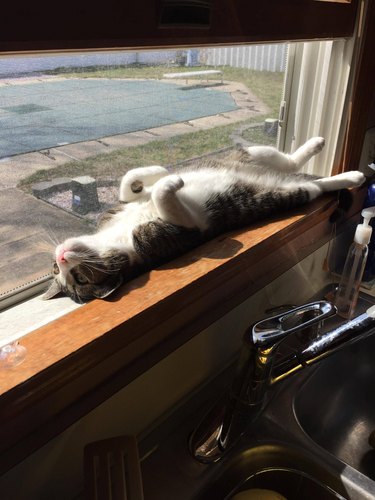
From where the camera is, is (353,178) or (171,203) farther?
(353,178)

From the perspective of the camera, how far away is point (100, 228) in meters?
0.98

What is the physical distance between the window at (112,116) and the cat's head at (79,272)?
0.06 m

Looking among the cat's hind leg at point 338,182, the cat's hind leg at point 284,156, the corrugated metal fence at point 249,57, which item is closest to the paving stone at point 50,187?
the corrugated metal fence at point 249,57

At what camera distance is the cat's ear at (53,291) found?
0.83 meters

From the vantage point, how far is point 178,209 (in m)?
0.96

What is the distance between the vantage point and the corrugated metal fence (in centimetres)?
98

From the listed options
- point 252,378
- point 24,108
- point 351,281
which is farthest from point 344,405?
point 24,108

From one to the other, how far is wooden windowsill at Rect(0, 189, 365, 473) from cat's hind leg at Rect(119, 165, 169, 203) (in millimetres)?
215

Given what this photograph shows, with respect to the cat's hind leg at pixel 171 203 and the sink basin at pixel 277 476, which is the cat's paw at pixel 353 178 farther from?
the sink basin at pixel 277 476

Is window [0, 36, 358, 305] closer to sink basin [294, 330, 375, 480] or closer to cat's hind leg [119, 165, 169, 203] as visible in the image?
cat's hind leg [119, 165, 169, 203]

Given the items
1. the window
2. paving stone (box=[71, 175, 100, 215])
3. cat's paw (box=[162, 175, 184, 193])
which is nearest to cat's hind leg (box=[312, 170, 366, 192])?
the window

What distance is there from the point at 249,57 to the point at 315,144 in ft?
1.01

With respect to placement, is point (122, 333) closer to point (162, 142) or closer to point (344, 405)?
point (162, 142)

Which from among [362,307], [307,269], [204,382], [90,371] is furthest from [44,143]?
[362,307]
